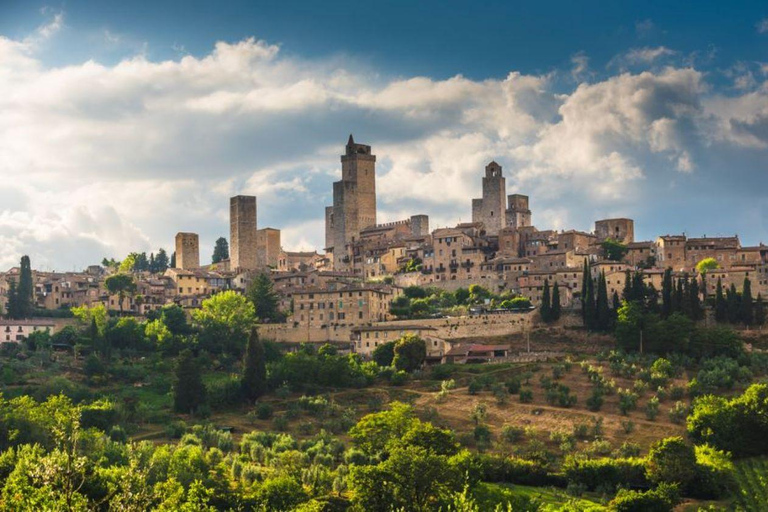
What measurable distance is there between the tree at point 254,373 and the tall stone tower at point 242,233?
46.0m

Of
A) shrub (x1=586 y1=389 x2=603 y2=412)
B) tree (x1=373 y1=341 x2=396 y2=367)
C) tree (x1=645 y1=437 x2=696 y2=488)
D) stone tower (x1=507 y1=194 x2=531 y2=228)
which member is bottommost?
tree (x1=645 y1=437 x2=696 y2=488)

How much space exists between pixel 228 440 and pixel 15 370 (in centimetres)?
2270

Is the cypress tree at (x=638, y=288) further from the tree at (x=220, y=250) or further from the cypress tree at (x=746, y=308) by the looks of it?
the tree at (x=220, y=250)

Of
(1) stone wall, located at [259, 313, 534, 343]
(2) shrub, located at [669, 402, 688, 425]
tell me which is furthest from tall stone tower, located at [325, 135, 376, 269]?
(2) shrub, located at [669, 402, 688, 425]

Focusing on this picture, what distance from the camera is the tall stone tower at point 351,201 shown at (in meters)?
125

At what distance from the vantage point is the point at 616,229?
4547 inches

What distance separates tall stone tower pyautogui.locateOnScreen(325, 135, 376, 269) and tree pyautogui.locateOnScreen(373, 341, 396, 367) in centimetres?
4156

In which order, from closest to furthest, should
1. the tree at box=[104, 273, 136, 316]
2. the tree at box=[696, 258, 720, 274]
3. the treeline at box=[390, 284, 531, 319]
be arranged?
the treeline at box=[390, 284, 531, 319] < the tree at box=[696, 258, 720, 274] < the tree at box=[104, 273, 136, 316]

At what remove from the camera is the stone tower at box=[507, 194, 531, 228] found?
123m

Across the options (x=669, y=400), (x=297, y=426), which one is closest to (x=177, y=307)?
(x=297, y=426)

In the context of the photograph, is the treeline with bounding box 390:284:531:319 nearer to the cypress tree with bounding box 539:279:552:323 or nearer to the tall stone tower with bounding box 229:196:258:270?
the cypress tree with bounding box 539:279:552:323

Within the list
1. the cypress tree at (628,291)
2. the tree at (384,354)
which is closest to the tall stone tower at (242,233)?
the tree at (384,354)

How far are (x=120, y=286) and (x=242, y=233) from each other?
2261 cm

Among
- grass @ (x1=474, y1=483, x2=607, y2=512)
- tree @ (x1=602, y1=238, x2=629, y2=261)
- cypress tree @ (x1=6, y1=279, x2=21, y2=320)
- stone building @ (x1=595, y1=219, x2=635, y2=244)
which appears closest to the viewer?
grass @ (x1=474, y1=483, x2=607, y2=512)
